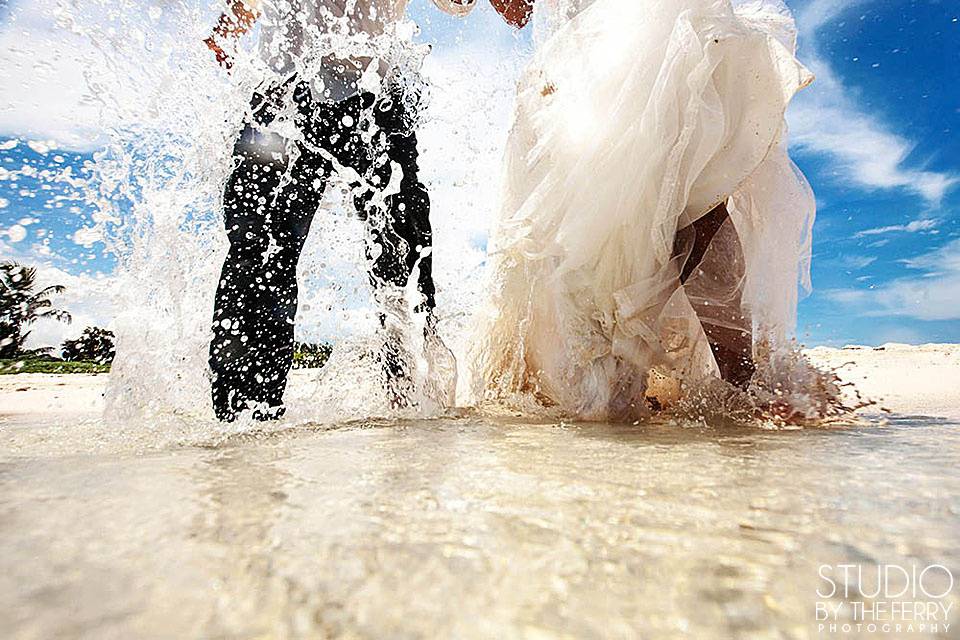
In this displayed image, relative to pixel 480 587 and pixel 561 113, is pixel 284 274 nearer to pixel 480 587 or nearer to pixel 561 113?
pixel 561 113

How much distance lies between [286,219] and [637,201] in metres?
1.42

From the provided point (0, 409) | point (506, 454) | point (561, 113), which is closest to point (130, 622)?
point (506, 454)

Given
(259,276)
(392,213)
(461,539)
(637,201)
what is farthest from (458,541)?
(392,213)

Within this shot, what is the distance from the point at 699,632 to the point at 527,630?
5.6 inches

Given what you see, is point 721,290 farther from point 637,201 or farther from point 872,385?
point 872,385

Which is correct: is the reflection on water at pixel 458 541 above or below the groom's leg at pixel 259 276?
below

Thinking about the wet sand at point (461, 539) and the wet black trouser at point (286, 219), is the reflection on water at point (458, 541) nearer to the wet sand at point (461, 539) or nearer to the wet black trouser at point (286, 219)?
the wet sand at point (461, 539)

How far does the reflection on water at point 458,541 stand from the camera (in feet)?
1.80

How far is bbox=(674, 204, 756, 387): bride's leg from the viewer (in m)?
2.28

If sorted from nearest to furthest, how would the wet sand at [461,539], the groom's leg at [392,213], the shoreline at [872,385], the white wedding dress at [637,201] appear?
the wet sand at [461,539], the white wedding dress at [637,201], the groom's leg at [392,213], the shoreline at [872,385]

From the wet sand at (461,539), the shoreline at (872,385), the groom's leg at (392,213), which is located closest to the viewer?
the wet sand at (461,539)

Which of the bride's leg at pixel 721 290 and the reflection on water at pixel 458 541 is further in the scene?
the bride's leg at pixel 721 290

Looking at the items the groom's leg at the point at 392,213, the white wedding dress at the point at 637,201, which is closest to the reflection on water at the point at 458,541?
the white wedding dress at the point at 637,201

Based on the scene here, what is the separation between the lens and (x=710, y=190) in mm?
2070
